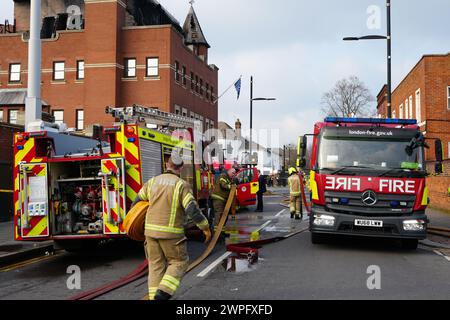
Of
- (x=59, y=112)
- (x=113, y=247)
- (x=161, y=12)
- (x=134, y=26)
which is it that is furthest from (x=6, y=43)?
(x=113, y=247)

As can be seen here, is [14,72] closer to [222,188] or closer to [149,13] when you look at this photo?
[149,13]

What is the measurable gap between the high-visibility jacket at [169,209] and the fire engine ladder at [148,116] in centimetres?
467

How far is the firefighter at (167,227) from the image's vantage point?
5285mm

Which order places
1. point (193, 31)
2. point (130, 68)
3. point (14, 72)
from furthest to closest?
1. point (193, 31)
2. point (14, 72)
3. point (130, 68)

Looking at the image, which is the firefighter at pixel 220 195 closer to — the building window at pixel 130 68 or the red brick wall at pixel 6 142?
the red brick wall at pixel 6 142

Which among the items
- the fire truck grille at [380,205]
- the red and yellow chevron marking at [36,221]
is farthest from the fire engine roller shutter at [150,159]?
the fire truck grille at [380,205]

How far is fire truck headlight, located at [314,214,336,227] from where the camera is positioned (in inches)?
380

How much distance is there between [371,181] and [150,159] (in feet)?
14.0

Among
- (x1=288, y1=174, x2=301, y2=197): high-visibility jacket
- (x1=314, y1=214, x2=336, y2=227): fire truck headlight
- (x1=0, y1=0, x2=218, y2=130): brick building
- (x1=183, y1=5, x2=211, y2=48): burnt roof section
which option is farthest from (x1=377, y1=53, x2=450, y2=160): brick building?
(x1=183, y1=5, x2=211, y2=48): burnt roof section

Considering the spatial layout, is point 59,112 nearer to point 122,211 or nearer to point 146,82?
point 146,82

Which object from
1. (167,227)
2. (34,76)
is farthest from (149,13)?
(167,227)

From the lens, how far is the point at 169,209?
17.6 ft

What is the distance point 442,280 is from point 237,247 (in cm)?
358

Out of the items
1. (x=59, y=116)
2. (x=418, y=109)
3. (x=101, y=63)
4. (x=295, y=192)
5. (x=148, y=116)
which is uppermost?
(x=101, y=63)
